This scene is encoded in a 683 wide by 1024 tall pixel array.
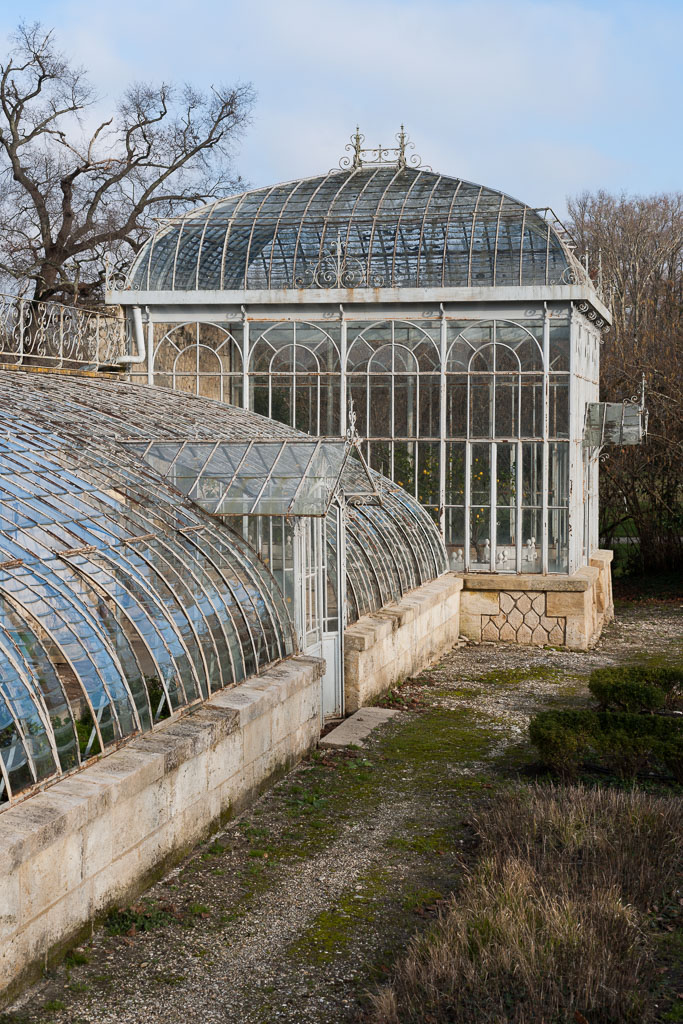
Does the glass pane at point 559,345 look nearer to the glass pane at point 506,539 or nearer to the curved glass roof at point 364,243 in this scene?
the curved glass roof at point 364,243

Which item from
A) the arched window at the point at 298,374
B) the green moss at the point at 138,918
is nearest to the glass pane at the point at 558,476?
the arched window at the point at 298,374

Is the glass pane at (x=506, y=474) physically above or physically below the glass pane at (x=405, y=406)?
below

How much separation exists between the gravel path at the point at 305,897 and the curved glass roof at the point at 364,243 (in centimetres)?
893

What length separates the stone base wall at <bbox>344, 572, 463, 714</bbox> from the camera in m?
13.3

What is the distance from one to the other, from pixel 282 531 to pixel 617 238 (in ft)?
111

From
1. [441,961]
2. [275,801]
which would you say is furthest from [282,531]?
[441,961]

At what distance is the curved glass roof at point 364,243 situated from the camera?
18.9 meters

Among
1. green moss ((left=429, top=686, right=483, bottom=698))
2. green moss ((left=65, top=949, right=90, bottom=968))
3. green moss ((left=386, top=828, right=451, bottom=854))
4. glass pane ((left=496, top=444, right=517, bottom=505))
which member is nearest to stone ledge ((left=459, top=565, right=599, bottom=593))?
glass pane ((left=496, top=444, right=517, bottom=505))

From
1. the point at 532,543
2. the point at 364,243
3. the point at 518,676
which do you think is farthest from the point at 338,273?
the point at 518,676

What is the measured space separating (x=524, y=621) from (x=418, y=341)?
5288 millimetres

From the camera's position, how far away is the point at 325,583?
42.4 ft

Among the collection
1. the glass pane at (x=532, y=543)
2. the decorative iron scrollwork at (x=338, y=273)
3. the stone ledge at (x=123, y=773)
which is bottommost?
the stone ledge at (x=123, y=773)

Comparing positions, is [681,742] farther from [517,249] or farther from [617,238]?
[617,238]

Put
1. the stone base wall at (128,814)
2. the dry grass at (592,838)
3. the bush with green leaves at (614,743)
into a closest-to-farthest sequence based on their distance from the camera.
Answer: the stone base wall at (128,814), the dry grass at (592,838), the bush with green leaves at (614,743)
